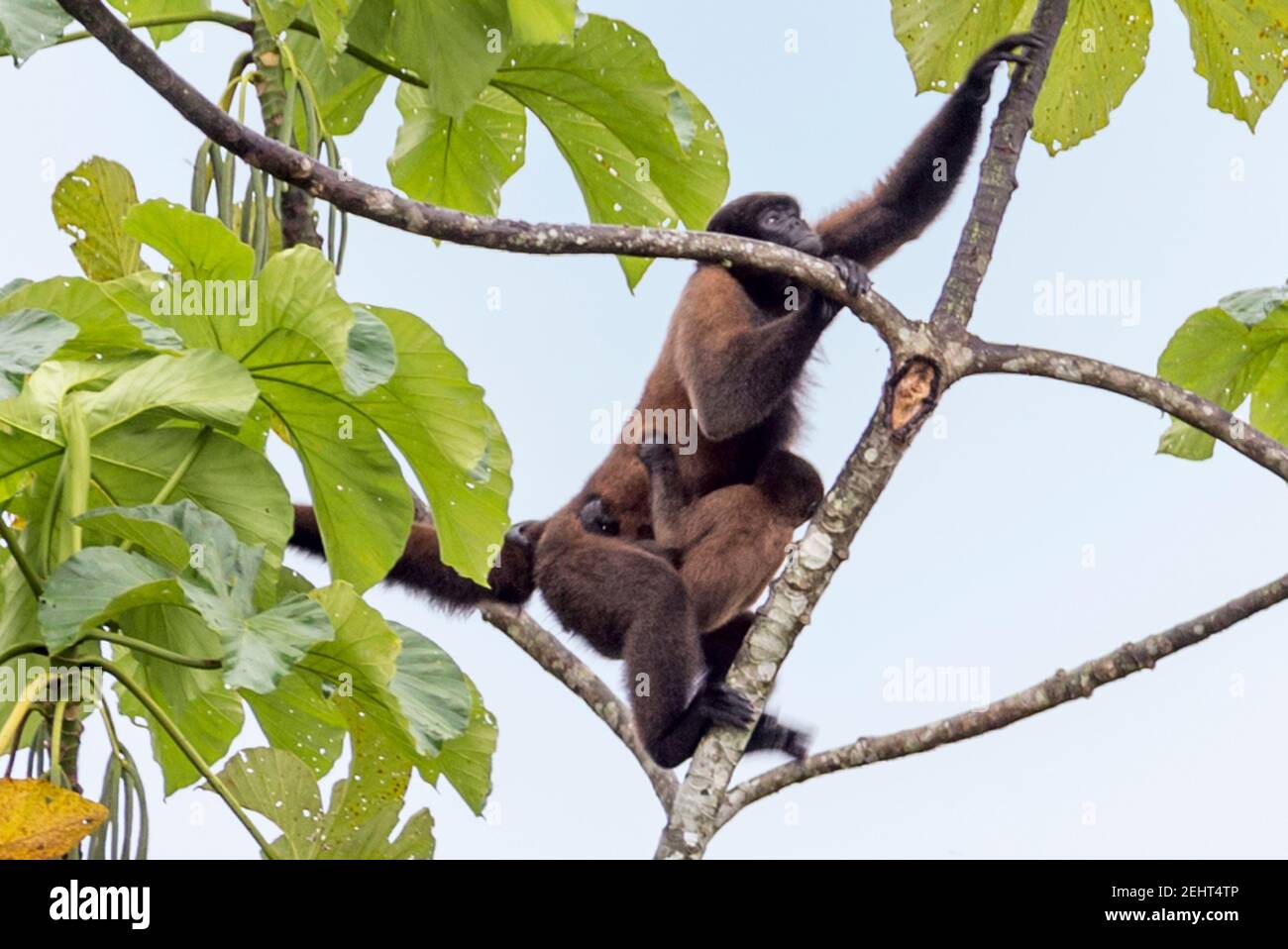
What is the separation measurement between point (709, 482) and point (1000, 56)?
7.24 ft

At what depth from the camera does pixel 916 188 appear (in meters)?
6.66

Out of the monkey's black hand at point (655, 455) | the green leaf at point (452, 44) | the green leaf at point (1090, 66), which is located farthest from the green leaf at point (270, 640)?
the green leaf at point (1090, 66)

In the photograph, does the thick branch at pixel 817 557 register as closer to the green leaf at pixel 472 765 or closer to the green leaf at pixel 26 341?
the green leaf at pixel 472 765

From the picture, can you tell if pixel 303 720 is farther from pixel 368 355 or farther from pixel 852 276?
pixel 852 276

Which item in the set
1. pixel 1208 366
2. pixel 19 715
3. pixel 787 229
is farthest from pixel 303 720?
pixel 1208 366

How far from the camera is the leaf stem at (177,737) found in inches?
141

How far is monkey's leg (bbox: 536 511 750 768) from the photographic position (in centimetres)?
577

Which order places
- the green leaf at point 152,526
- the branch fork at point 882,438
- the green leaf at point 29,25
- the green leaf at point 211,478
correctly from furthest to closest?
the branch fork at point 882,438 → the green leaf at point 211,478 → the green leaf at point 29,25 → the green leaf at point 152,526

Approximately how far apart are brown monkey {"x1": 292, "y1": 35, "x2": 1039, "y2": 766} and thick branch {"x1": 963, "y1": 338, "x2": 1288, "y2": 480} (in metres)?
0.96

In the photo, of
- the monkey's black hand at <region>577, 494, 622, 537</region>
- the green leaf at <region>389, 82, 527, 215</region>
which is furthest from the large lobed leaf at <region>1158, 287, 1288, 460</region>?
the green leaf at <region>389, 82, 527, 215</region>

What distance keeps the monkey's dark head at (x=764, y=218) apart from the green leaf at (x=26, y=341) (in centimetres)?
385

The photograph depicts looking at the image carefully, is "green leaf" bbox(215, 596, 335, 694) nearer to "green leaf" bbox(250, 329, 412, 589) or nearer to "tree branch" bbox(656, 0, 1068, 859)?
"green leaf" bbox(250, 329, 412, 589)

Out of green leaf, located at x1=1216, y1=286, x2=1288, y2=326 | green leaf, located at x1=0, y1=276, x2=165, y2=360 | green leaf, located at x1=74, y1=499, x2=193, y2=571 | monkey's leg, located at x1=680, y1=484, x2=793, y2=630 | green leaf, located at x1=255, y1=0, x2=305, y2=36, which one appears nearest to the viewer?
green leaf, located at x1=74, y1=499, x2=193, y2=571
